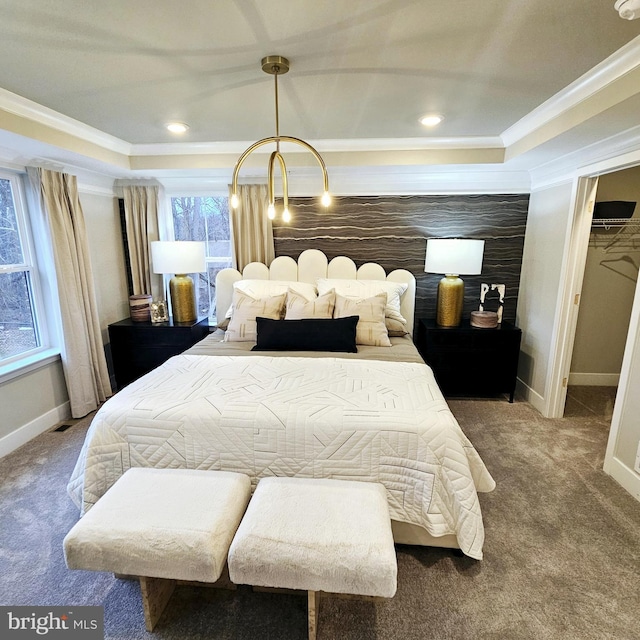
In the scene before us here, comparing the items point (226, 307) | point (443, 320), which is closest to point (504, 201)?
point (443, 320)

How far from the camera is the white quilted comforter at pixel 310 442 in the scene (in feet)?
5.41

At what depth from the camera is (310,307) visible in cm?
298

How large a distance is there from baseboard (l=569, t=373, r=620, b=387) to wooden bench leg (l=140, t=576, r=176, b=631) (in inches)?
162

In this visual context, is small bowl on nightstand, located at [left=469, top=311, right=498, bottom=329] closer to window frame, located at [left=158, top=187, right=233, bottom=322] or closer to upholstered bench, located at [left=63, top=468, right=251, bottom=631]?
window frame, located at [left=158, top=187, right=233, bottom=322]

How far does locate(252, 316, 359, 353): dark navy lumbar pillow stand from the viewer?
2.73 metres

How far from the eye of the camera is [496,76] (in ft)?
6.03

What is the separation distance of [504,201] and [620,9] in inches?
94.9

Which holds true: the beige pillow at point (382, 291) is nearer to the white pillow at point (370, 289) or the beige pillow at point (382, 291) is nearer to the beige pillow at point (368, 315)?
the white pillow at point (370, 289)

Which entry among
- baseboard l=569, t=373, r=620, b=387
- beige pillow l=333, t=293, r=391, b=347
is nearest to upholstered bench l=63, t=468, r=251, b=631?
beige pillow l=333, t=293, r=391, b=347

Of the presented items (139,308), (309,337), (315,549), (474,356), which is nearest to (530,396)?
(474,356)

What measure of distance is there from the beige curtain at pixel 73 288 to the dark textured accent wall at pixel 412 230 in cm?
172

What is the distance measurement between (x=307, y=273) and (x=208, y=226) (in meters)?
1.20

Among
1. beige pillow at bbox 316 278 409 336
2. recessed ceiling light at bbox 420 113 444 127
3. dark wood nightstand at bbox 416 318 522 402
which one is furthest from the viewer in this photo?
dark wood nightstand at bbox 416 318 522 402

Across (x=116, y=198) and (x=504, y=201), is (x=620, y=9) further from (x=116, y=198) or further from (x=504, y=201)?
(x=116, y=198)
